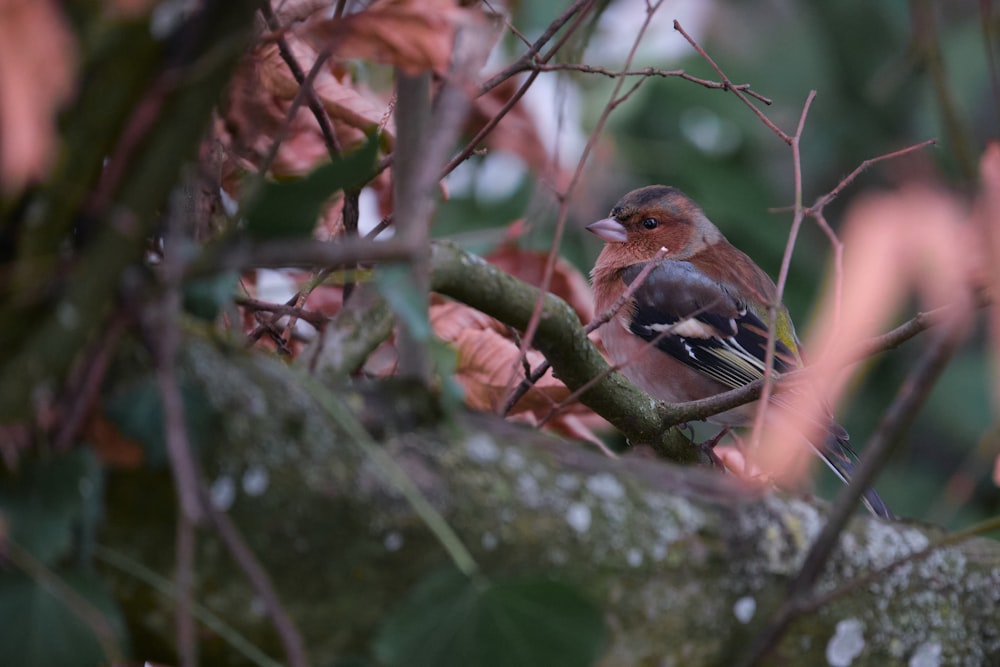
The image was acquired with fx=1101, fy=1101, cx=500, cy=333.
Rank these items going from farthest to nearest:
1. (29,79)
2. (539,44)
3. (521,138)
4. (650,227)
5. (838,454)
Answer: (650,227) < (838,454) < (521,138) < (539,44) < (29,79)

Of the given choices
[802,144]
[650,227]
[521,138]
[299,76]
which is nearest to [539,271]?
[521,138]

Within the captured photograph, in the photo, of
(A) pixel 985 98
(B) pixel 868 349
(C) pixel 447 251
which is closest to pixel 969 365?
(A) pixel 985 98

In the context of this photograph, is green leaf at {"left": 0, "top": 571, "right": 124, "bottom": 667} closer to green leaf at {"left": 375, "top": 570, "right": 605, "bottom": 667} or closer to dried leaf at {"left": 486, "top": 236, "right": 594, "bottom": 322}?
green leaf at {"left": 375, "top": 570, "right": 605, "bottom": 667}

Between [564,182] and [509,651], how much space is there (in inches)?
138

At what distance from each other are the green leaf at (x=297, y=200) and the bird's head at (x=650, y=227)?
318 cm

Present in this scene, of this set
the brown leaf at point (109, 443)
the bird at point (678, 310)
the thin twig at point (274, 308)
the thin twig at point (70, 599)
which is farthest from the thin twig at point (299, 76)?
the bird at point (678, 310)

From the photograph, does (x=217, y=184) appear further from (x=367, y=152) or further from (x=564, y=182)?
(x=564, y=182)

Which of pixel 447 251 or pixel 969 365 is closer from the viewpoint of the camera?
pixel 447 251

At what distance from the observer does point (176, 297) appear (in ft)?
3.79

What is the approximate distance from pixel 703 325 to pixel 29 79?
355 centimetres

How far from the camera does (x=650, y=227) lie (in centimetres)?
459

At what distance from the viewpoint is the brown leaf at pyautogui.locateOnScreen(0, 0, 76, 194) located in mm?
973

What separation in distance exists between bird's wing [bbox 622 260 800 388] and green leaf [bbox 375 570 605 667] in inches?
123

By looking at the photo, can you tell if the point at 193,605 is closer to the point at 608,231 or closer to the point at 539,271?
the point at 539,271
